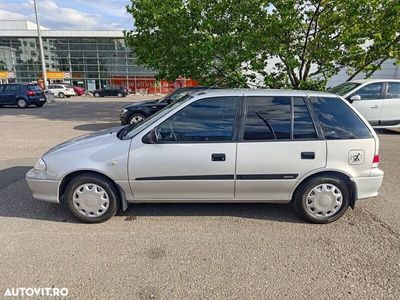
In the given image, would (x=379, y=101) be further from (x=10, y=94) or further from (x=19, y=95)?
(x=10, y=94)

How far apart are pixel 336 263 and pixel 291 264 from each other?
0.43 meters

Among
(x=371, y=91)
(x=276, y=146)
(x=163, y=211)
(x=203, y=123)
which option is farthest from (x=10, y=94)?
(x=276, y=146)

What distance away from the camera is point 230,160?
3381mm

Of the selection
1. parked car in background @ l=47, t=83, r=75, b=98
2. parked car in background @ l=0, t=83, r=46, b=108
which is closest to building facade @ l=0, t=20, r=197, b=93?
parked car in background @ l=47, t=83, r=75, b=98

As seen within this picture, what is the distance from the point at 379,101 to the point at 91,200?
9.00m

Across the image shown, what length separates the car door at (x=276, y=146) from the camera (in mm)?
3400

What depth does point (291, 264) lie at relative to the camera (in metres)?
2.81

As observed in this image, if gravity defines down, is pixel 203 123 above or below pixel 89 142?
above

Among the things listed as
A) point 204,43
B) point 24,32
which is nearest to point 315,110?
point 204,43

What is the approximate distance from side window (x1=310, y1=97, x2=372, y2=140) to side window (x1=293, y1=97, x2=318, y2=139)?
4.7 inches

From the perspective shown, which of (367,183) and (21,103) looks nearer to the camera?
(367,183)

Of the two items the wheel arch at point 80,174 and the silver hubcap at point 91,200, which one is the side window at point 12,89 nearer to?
the wheel arch at point 80,174

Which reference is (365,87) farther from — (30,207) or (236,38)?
(30,207)

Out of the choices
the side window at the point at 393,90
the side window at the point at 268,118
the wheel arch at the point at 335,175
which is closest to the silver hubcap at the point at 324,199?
the wheel arch at the point at 335,175
